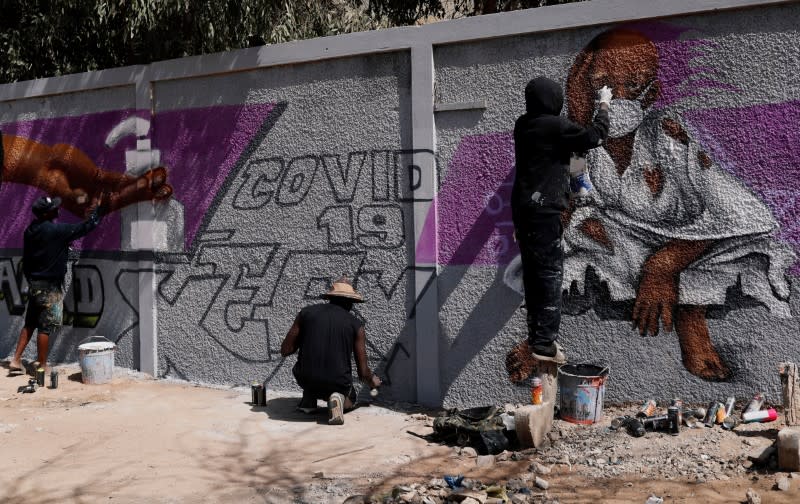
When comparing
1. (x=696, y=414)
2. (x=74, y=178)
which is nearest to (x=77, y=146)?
(x=74, y=178)

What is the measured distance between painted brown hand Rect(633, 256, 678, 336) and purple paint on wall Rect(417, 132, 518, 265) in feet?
3.06

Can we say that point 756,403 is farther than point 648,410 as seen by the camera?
No

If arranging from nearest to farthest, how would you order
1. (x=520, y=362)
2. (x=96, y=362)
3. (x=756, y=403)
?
(x=756, y=403)
(x=520, y=362)
(x=96, y=362)

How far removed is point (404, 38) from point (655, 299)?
2731 mm

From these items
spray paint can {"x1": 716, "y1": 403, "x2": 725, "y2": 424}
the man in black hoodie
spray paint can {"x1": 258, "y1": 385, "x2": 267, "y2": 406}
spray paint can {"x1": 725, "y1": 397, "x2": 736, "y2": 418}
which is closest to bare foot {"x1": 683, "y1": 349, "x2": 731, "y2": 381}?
spray paint can {"x1": 725, "y1": 397, "x2": 736, "y2": 418}

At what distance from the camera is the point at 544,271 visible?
5203 millimetres

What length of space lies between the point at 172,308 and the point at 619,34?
4691 millimetres

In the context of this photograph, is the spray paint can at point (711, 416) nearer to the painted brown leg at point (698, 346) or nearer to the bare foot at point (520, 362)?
the painted brown leg at point (698, 346)

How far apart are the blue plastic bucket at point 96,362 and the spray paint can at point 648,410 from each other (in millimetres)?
4923

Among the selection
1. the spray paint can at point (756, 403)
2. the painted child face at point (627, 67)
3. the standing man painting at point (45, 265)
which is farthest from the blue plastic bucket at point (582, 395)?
the standing man painting at point (45, 265)

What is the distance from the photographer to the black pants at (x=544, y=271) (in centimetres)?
519

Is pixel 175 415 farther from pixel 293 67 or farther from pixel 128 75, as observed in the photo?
pixel 128 75

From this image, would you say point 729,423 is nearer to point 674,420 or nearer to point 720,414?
point 720,414

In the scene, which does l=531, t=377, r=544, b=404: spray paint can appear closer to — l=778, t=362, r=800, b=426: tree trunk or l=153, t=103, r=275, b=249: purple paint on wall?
l=778, t=362, r=800, b=426: tree trunk
